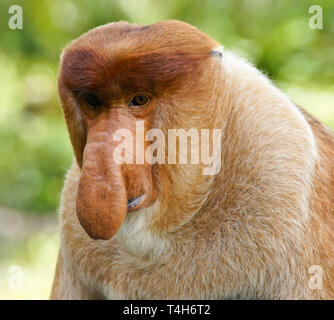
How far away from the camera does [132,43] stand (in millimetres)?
1880

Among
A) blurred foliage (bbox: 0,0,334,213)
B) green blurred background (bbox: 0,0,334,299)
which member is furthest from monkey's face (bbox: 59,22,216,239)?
blurred foliage (bbox: 0,0,334,213)

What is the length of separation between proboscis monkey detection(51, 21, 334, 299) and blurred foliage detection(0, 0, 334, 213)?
4.19m

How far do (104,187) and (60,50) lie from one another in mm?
5433

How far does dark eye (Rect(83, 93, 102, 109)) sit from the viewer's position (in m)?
1.96

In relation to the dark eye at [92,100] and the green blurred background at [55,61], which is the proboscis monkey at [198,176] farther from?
the green blurred background at [55,61]

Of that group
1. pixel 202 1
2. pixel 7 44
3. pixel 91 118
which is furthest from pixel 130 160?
pixel 7 44

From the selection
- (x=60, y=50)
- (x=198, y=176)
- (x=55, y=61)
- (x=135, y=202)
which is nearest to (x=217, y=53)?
(x=198, y=176)

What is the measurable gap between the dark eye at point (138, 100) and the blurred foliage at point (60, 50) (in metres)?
4.46

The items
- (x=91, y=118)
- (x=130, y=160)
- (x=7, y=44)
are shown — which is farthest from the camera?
(x=7, y=44)

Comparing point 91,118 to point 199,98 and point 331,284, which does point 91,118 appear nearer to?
point 199,98

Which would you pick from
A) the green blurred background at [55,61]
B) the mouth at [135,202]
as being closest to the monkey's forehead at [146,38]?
the mouth at [135,202]

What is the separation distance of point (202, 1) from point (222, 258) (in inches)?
203

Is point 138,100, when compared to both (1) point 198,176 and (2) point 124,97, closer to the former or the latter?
(2) point 124,97

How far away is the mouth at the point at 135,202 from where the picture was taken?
189 centimetres
